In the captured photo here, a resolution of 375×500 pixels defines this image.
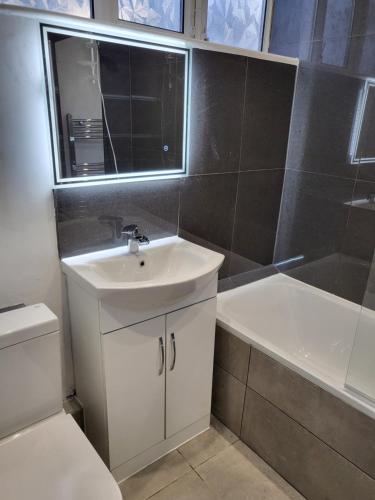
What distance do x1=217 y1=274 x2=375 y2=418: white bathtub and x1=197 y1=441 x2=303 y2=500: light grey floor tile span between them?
22.5 inches

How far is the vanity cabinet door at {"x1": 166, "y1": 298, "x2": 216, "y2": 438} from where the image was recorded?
1.70m

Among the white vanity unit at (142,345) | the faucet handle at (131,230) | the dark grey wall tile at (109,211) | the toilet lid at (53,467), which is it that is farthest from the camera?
the faucet handle at (131,230)

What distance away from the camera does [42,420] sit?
146 cm

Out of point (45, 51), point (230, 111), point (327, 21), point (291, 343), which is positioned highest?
point (327, 21)

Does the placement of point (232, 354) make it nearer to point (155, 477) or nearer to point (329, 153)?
point (155, 477)

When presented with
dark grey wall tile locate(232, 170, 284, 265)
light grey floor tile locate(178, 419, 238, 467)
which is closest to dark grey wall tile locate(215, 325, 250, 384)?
light grey floor tile locate(178, 419, 238, 467)

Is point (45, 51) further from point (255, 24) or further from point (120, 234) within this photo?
point (255, 24)

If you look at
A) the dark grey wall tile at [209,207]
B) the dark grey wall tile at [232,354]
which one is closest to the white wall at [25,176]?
the dark grey wall tile at [209,207]

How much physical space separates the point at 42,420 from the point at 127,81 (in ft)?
4.70

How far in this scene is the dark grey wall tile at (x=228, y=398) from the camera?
1.92 m

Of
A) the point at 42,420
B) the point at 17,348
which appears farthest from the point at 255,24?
the point at 42,420

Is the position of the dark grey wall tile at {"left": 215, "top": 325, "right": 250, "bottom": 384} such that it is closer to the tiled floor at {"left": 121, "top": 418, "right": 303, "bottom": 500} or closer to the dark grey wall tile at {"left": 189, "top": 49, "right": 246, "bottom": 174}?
the tiled floor at {"left": 121, "top": 418, "right": 303, "bottom": 500}

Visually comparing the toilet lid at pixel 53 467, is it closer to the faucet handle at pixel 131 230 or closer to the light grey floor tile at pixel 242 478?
the light grey floor tile at pixel 242 478

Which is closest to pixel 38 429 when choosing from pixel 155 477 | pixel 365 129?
pixel 155 477
